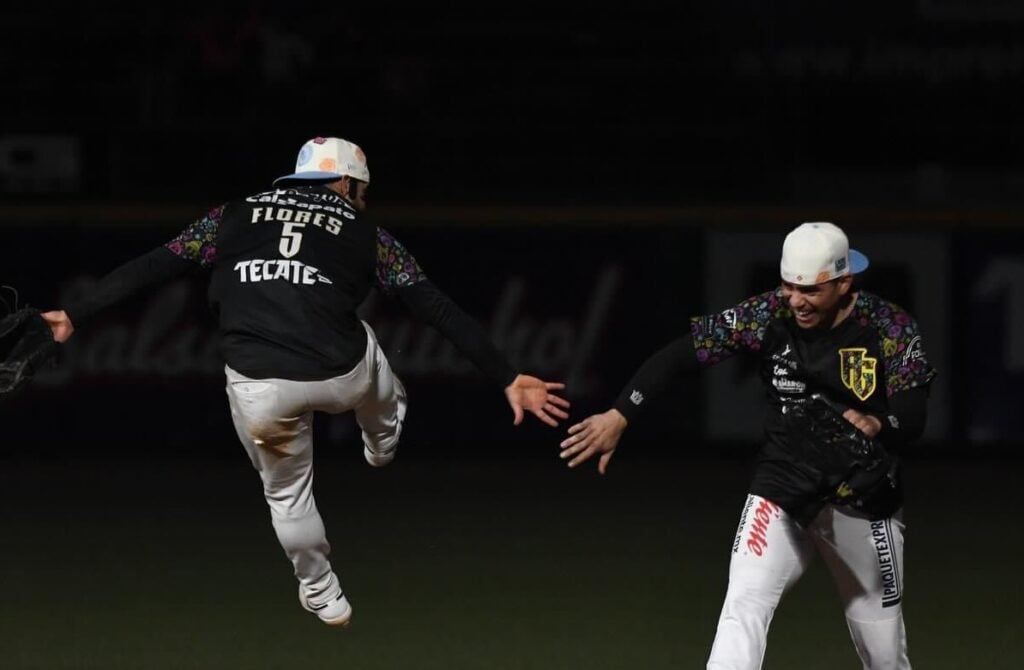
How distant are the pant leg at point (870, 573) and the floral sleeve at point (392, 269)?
1904mm

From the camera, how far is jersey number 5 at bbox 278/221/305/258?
682 cm

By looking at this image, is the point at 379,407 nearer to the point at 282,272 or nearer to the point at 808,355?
the point at 282,272

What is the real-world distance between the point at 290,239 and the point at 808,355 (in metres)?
2.09

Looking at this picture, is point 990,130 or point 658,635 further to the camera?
point 990,130

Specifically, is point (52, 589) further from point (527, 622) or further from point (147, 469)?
point (147, 469)

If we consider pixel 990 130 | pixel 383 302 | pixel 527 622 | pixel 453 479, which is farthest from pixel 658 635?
pixel 990 130

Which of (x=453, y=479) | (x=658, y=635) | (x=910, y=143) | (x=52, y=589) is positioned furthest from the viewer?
(x=910, y=143)

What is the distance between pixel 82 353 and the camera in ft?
44.3

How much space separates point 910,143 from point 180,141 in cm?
644

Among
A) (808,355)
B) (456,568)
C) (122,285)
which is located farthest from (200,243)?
(456,568)

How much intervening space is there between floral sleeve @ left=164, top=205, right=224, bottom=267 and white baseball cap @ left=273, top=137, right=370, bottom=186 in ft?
1.17

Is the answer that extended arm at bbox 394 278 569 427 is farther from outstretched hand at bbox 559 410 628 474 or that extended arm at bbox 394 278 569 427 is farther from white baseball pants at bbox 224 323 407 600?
outstretched hand at bbox 559 410 628 474

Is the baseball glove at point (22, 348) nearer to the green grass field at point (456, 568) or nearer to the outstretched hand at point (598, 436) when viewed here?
the green grass field at point (456, 568)

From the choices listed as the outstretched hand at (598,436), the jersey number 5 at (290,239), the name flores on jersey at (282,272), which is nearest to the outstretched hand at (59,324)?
the name flores on jersey at (282,272)
